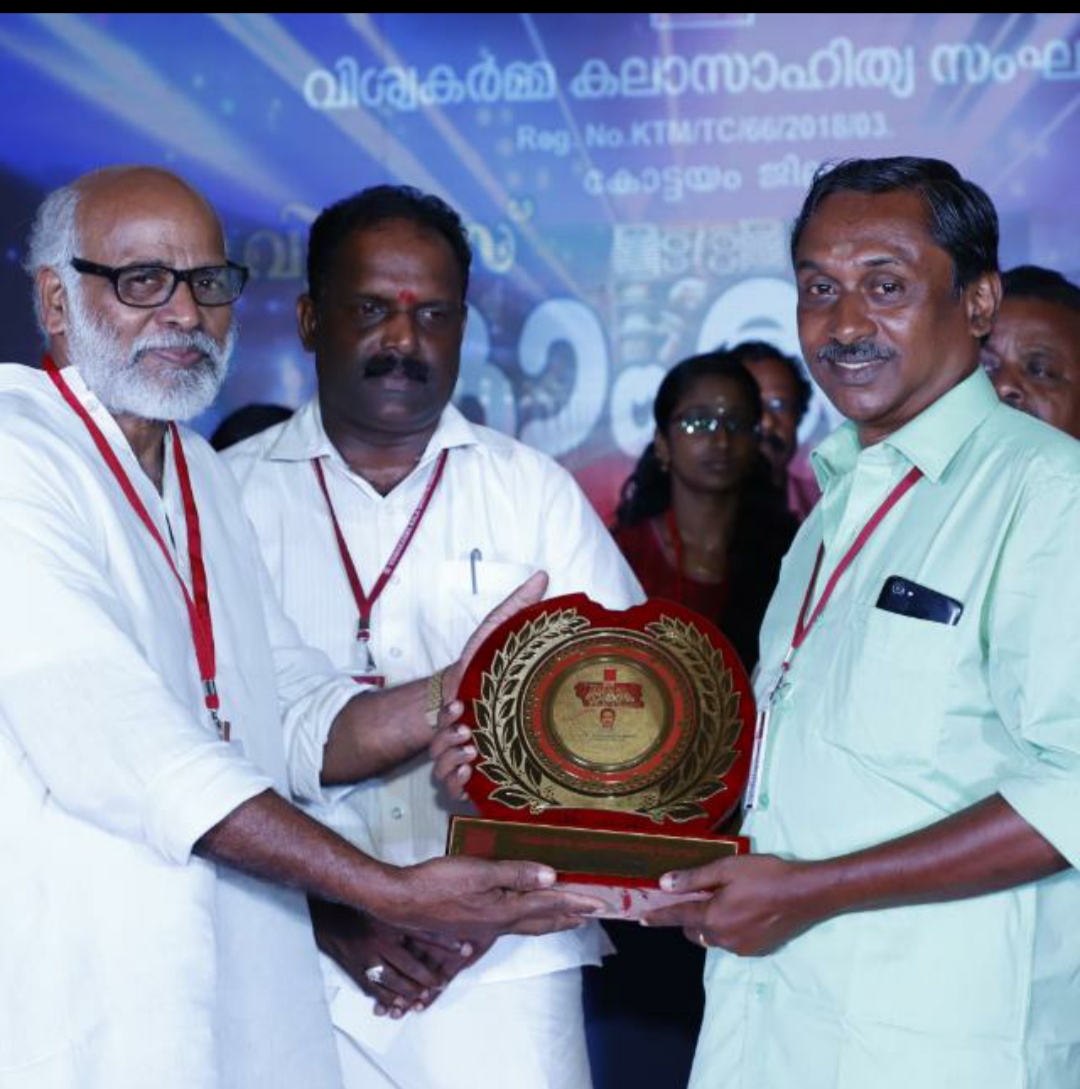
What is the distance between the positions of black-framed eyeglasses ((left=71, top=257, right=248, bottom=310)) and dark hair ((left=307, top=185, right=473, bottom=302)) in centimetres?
69

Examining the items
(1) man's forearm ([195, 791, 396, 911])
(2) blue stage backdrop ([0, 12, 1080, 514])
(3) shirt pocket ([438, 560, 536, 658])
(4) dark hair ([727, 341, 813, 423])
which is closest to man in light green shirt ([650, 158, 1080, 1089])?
(1) man's forearm ([195, 791, 396, 911])

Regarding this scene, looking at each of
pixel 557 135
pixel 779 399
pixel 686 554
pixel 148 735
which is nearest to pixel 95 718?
pixel 148 735

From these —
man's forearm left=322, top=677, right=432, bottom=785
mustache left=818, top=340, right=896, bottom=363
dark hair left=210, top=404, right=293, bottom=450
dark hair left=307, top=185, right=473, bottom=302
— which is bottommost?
man's forearm left=322, top=677, right=432, bottom=785

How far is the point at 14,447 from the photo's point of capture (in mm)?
2693

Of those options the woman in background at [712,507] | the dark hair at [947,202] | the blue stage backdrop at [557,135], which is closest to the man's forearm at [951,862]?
the dark hair at [947,202]

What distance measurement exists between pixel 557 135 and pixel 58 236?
388 centimetres

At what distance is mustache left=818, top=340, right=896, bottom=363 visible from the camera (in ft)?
8.96

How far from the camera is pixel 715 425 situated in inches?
207

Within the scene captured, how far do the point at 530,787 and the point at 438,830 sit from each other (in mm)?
556

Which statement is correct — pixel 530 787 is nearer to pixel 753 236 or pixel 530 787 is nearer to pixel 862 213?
pixel 862 213

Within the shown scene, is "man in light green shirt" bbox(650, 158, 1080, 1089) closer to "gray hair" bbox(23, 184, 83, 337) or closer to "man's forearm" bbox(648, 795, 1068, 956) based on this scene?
"man's forearm" bbox(648, 795, 1068, 956)

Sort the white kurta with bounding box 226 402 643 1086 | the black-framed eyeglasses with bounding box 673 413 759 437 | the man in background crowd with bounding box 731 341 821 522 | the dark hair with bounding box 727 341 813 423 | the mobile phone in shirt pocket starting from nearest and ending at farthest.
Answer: the mobile phone in shirt pocket < the white kurta with bounding box 226 402 643 1086 < the black-framed eyeglasses with bounding box 673 413 759 437 < the man in background crowd with bounding box 731 341 821 522 < the dark hair with bounding box 727 341 813 423

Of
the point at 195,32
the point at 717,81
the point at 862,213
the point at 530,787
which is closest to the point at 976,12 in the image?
the point at 717,81

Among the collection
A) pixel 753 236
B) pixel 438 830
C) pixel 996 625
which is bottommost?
pixel 438 830
